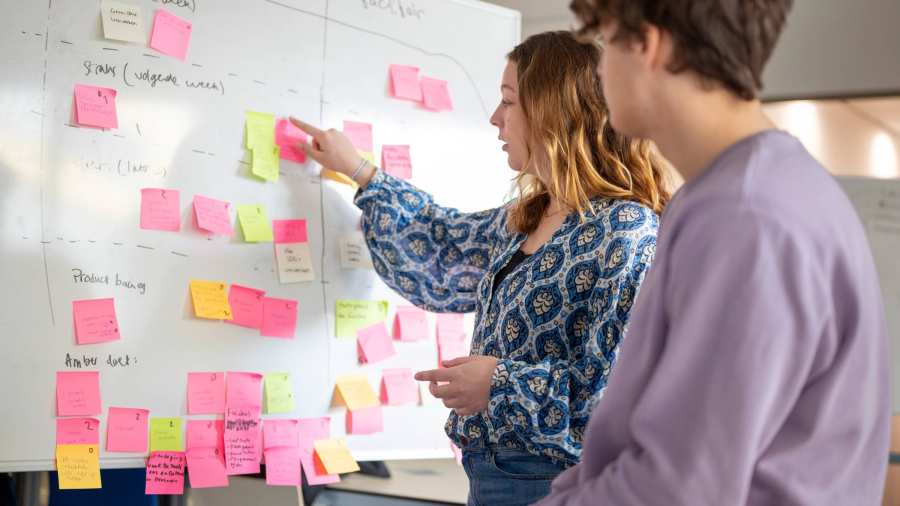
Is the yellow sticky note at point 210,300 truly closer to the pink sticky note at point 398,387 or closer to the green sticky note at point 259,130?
the green sticky note at point 259,130

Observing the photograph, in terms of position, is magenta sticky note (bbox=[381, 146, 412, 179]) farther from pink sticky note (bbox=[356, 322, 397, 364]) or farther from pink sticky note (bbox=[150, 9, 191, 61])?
pink sticky note (bbox=[150, 9, 191, 61])

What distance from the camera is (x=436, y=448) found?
2051 millimetres

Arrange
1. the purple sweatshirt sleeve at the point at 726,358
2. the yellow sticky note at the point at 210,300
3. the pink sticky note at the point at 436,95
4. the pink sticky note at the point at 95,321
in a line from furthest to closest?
the pink sticky note at the point at 436,95
the yellow sticky note at the point at 210,300
the pink sticky note at the point at 95,321
the purple sweatshirt sleeve at the point at 726,358

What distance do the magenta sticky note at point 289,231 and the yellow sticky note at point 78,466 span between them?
52 centimetres

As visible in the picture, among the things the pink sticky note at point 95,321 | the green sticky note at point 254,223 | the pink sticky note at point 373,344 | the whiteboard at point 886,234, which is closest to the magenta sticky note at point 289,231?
the green sticky note at point 254,223

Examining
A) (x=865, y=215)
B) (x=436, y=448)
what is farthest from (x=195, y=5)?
(x=865, y=215)

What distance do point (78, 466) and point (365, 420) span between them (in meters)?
0.57

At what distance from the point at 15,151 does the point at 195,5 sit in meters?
0.44

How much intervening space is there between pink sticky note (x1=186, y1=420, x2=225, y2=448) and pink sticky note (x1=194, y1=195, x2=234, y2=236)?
1.19 ft

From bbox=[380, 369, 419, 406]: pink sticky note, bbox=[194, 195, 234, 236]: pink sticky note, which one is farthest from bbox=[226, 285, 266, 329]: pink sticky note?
bbox=[380, 369, 419, 406]: pink sticky note

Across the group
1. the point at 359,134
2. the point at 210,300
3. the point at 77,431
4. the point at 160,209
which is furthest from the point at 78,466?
the point at 359,134

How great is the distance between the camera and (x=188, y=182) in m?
1.76

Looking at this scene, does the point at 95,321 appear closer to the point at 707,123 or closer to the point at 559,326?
the point at 559,326

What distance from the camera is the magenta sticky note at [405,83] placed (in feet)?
6.63
